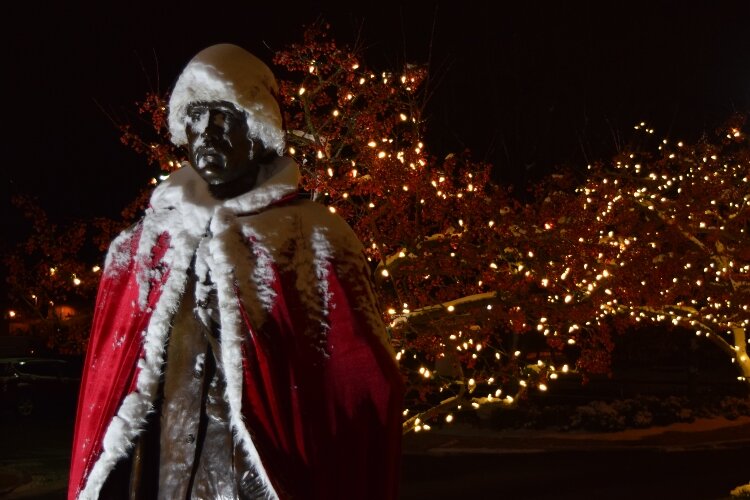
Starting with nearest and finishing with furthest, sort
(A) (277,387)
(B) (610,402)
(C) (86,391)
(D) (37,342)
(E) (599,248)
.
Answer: (A) (277,387)
(C) (86,391)
(E) (599,248)
(B) (610,402)
(D) (37,342)

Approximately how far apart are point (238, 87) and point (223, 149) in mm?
177

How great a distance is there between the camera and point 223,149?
2477 mm

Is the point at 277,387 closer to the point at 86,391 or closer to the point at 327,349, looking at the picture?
the point at 327,349

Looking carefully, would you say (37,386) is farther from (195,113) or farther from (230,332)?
(230,332)

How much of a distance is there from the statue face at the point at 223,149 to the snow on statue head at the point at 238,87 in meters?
0.02

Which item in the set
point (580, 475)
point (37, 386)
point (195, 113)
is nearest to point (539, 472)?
point (580, 475)

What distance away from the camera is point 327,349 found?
225 cm

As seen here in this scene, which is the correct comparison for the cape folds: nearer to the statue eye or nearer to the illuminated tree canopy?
the statue eye

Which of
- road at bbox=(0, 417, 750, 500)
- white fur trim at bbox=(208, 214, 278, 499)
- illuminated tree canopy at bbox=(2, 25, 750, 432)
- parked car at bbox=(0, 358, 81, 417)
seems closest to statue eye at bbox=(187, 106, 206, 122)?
white fur trim at bbox=(208, 214, 278, 499)

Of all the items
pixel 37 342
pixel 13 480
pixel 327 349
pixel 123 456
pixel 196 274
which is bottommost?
pixel 123 456

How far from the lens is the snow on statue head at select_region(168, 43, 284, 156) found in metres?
2.49

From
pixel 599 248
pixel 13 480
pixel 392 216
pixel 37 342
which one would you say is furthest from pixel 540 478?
pixel 37 342

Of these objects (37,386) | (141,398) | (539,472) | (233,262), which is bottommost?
(141,398)

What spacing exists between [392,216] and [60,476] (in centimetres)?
828
